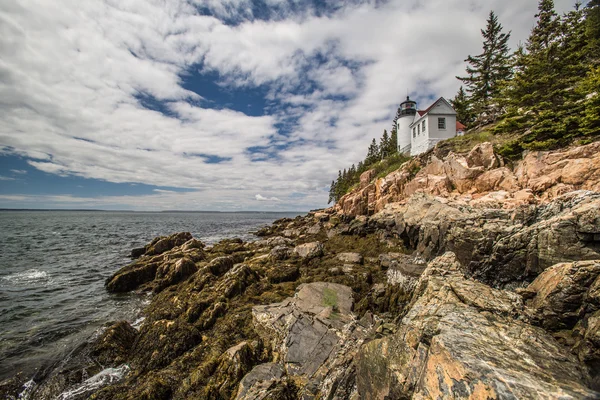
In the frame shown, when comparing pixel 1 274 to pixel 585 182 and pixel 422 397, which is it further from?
pixel 585 182

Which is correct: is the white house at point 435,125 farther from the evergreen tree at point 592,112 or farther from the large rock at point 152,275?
the large rock at point 152,275

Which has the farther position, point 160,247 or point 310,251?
point 160,247

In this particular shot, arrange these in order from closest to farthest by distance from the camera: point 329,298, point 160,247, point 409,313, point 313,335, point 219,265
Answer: point 409,313 → point 313,335 → point 329,298 → point 219,265 → point 160,247

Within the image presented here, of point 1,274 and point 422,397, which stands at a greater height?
point 422,397

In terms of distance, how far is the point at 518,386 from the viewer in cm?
310

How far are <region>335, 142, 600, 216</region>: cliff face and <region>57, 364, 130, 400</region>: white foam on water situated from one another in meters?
20.9

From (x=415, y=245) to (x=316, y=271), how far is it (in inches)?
378

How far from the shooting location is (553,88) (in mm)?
21422

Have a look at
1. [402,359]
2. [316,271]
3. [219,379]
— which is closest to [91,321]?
[219,379]

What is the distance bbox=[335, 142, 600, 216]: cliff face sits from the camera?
1473 cm

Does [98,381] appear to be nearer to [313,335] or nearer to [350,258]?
[313,335]

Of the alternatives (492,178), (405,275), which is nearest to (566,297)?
(405,275)

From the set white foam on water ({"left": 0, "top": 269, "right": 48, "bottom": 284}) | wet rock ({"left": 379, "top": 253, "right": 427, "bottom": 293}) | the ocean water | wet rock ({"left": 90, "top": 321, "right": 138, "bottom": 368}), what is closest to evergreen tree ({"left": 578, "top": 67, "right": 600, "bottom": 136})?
wet rock ({"left": 379, "top": 253, "right": 427, "bottom": 293})

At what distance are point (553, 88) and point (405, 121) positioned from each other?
23190 mm
